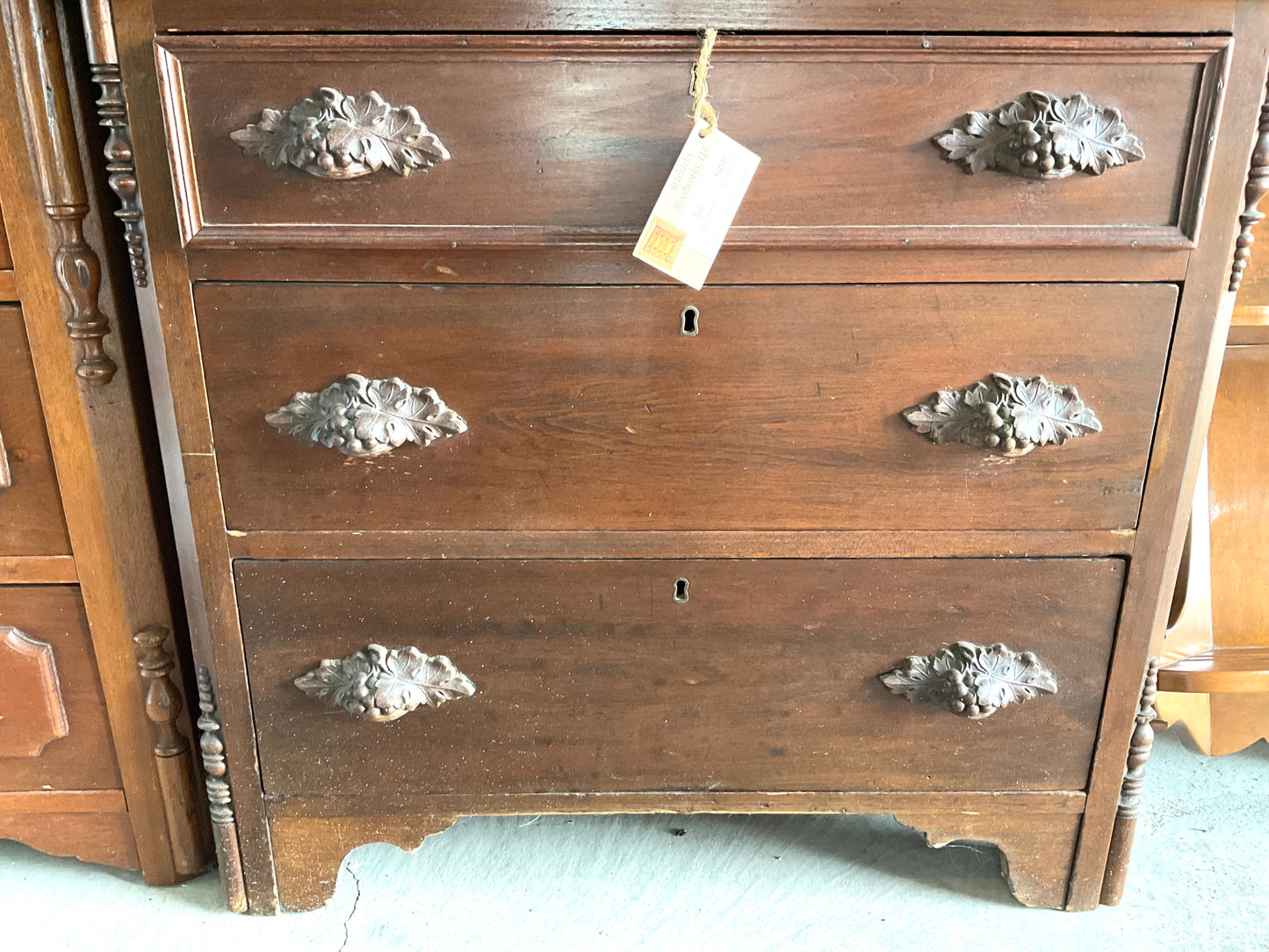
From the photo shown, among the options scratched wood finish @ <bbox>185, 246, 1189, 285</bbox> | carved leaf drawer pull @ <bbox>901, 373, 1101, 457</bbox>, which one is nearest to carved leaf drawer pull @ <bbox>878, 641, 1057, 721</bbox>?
carved leaf drawer pull @ <bbox>901, 373, 1101, 457</bbox>

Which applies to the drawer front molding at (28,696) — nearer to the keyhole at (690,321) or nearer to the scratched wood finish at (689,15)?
the scratched wood finish at (689,15)

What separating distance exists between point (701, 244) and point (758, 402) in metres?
0.16

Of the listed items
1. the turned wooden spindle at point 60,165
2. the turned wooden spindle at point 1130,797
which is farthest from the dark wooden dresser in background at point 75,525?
the turned wooden spindle at point 1130,797

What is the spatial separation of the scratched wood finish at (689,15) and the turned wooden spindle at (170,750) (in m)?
0.64

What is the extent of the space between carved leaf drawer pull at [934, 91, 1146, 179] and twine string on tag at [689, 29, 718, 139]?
0.20 m

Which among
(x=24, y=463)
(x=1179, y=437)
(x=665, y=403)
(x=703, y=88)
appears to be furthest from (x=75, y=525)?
(x=1179, y=437)

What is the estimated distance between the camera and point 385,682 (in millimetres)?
914

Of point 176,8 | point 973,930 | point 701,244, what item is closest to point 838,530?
point 701,244

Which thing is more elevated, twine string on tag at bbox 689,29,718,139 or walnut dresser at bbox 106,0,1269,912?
twine string on tag at bbox 689,29,718,139

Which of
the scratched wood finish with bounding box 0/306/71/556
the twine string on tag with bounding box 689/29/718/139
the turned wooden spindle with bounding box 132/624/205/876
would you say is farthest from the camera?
the turned wooden spindle with bounding box 132/624/205/876

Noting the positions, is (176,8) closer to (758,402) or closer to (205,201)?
(205,201)

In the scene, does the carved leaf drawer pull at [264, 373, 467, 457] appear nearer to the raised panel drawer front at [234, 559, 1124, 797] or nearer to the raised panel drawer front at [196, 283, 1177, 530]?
the raised panel drawer front at [196, 283, 1177, 530]

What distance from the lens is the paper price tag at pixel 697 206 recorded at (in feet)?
2.48

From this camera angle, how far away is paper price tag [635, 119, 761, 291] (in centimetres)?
76
